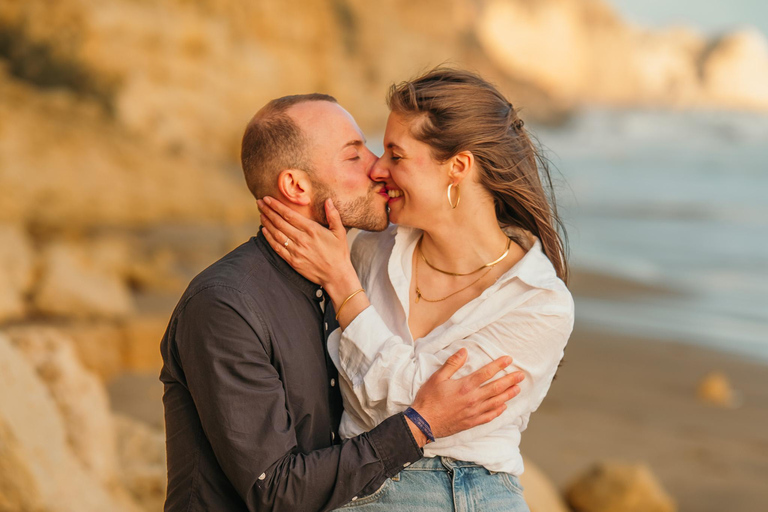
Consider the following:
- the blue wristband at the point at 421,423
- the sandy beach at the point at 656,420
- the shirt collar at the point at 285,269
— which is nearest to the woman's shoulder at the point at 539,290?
the blue wristband at the point at 421,423

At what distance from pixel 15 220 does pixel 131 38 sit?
6142mm

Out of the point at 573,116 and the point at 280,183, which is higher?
the point at 280,183

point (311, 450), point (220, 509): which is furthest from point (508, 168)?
point (220, 509)

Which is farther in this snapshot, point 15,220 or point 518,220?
point 15,220

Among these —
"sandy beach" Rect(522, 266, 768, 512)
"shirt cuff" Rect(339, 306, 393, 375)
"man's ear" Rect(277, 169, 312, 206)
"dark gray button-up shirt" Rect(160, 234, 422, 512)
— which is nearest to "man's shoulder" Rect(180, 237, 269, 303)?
"dark gray button-up shirt" Rect(160, 234, 422, 512)

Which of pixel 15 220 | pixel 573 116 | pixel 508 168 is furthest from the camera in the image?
pixel 573 116

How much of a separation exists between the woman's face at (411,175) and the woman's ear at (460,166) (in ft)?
0.06

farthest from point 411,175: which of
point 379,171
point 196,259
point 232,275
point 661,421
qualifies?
point 196,259

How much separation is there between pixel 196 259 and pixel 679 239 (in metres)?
8.27

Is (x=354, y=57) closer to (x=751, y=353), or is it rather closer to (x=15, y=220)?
(x=15, y=220)

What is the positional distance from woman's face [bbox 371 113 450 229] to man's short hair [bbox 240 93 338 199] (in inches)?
9.8

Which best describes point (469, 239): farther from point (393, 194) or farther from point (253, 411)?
point (253, 411)

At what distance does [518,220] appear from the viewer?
2.58 m

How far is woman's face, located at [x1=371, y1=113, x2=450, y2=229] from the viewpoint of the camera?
7.95 feet
